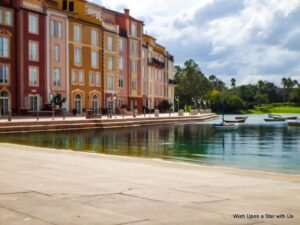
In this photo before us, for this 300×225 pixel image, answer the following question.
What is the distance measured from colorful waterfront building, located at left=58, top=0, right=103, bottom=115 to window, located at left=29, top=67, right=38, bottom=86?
5.64 meters

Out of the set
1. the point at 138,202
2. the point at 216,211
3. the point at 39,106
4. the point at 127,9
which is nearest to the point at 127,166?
the point at 138,202

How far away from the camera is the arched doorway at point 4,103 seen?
4409 cm

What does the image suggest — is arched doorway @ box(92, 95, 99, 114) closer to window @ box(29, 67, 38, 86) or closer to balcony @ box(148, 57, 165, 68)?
window @ box(29, 67, 38, 86)

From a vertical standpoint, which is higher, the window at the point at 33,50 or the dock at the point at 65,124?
the window at the point at 33,50

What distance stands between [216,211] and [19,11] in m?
44.9

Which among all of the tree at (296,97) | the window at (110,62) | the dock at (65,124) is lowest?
the dock at (65,124)

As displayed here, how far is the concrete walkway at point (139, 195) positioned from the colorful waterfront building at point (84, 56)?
4368 centimetres

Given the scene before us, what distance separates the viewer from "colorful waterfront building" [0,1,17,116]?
4438 cm

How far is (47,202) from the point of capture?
572 cm

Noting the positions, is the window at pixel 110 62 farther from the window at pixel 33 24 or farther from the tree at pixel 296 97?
the tree at pixel 296 97

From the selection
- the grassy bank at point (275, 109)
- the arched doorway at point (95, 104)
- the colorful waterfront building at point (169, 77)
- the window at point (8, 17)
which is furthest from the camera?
the grassy bank at point (275, 109)

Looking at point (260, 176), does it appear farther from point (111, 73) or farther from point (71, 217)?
point (111, 73)

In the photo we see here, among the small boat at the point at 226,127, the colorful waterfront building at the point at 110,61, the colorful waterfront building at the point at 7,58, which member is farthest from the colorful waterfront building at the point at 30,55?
the small boat at the point at 226,127

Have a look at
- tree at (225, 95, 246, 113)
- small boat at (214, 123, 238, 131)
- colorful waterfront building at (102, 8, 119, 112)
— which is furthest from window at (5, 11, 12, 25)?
tree at (225, 95, 246, 113)
